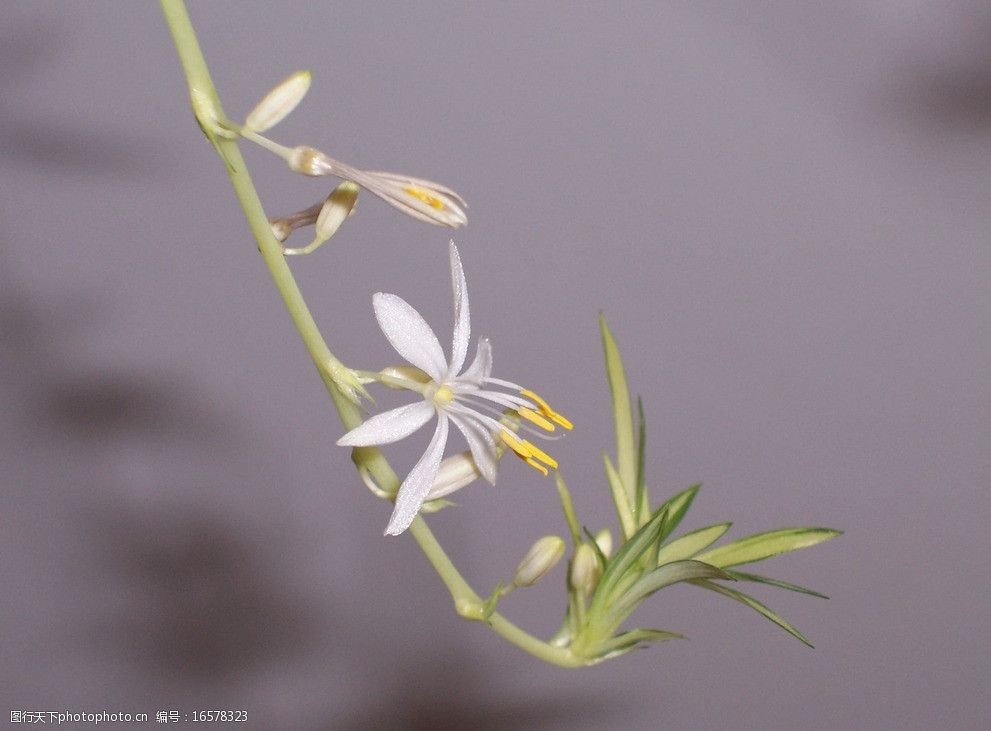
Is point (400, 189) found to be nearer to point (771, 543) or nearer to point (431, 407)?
point (431, 407)

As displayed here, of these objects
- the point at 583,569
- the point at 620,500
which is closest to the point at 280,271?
the point at 583,569

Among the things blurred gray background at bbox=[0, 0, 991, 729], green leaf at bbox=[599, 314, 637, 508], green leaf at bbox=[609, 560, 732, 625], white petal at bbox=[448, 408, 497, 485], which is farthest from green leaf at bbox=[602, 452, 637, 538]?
blurred gray background at bbox=[0, 0, 991, 729]

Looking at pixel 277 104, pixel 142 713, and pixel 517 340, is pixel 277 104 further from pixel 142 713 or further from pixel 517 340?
pixel 142 713

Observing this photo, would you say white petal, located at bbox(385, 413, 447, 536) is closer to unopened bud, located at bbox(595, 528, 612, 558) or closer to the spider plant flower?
the spider plant flower

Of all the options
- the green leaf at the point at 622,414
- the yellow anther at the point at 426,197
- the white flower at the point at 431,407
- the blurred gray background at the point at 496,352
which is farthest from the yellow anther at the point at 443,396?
the blurred gray background at the point at 496,352

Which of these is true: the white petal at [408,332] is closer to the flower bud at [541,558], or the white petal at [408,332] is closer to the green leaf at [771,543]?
the flower bud at [541,558]

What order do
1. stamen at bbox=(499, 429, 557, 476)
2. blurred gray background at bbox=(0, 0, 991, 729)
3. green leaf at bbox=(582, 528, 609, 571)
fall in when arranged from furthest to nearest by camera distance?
blurred gray background at bbox=(0, 0, 991, 729) < green leaf at bbox=(582, 528, 609, 571) < stamen at bbox=(499, 429, 557, 476)
